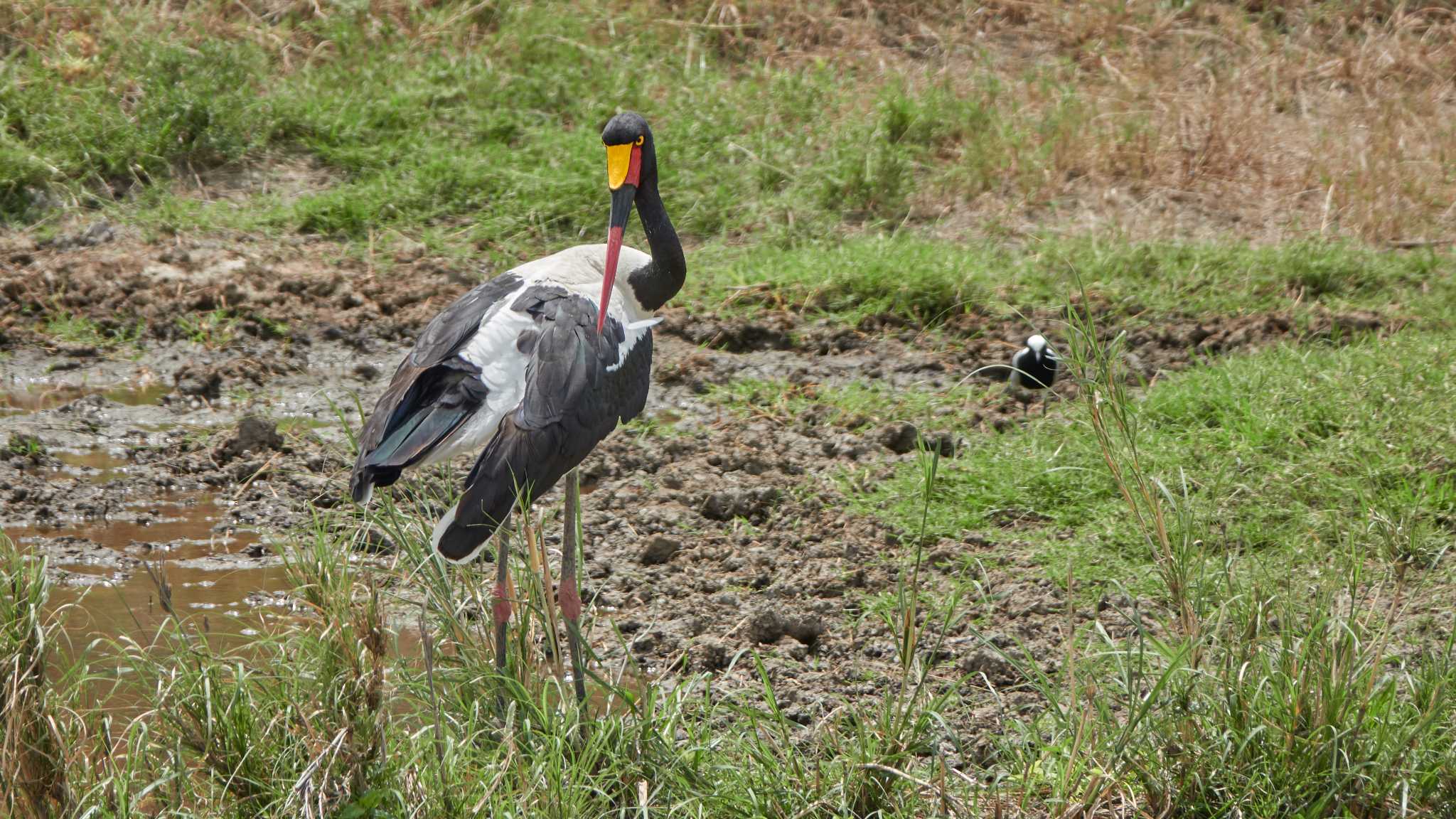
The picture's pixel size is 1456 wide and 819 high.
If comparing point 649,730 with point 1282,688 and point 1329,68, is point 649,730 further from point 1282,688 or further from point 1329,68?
point 1329,68

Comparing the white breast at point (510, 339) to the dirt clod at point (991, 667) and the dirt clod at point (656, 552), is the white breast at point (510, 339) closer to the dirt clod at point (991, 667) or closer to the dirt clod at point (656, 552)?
the dirt clod at point (656, 552)

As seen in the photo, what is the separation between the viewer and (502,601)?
10.1 feet

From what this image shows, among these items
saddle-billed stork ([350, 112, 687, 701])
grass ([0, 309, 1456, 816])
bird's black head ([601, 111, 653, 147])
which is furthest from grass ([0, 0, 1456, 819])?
bird's black head ([601, 111, 653, 147])

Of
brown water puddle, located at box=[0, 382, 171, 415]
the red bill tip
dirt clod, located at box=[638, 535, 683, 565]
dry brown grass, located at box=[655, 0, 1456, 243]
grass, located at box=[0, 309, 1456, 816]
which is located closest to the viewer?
grass, located at box=[0, 309, 1456, 816]

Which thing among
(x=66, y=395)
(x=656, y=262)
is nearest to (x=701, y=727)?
(x=656, y=262)

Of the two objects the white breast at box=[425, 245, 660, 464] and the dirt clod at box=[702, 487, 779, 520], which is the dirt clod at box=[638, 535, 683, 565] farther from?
the white breast at box=[425, 245, 660, 464]

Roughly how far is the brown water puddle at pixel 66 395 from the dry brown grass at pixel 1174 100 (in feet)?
12.2

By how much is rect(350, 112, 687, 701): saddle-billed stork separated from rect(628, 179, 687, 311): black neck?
146 millimetres

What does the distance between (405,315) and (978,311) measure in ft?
8.05

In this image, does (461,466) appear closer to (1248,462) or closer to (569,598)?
(569,598)

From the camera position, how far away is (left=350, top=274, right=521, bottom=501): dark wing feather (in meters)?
3.21

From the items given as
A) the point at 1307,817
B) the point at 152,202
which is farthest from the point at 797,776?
the point at 152,202

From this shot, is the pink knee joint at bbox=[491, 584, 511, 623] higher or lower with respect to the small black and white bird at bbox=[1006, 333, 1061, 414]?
higher

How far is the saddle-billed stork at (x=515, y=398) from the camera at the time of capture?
318 centimetres
